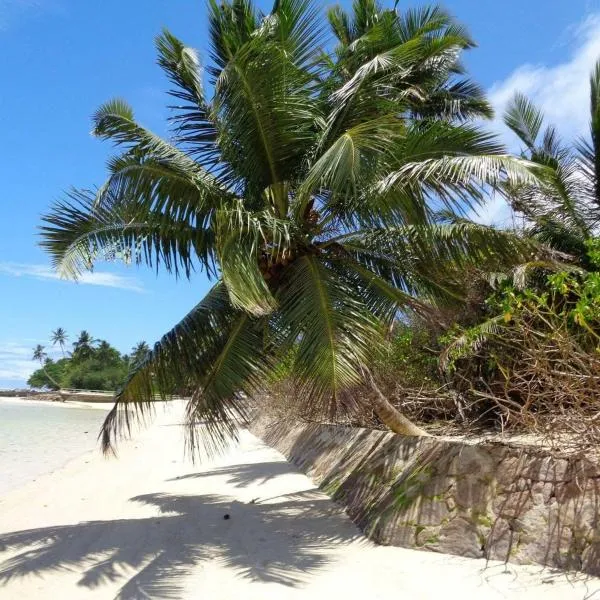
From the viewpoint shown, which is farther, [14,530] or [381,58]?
[14,530]

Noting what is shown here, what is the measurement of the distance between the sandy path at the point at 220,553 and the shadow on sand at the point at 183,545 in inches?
0.5

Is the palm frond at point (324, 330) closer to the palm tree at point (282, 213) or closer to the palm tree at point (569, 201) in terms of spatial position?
the palm tree at point (282, 213)

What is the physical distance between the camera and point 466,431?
9.00 m

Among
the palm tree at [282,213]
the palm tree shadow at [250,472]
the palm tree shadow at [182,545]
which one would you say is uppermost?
the palm tree at [282,213]

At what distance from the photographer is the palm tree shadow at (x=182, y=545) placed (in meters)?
5.40

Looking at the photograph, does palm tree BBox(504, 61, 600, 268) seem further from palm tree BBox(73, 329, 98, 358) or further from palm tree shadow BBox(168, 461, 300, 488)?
palm tree BBox(73, 329, 98, 358)

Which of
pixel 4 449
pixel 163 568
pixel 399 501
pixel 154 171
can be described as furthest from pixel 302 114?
pixel 4 449

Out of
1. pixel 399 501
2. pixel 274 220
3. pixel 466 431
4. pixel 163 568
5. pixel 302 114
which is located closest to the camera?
pixel 163 568

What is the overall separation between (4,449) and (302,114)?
18995 mm

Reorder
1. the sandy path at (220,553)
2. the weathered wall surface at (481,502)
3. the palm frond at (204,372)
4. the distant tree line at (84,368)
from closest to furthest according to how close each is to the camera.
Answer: the weathered wall surface at (481,502)
the sandy path at (220,553)
the palm frond at (204,372)
the distant tree line at (84,368)

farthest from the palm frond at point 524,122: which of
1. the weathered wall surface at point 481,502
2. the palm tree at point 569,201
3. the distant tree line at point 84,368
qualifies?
the distant tree line at point 84,368

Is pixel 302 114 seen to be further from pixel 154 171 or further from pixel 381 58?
pixel 154 171

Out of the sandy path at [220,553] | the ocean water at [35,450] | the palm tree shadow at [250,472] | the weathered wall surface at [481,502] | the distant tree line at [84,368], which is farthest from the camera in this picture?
the distant tree line at [84,368]

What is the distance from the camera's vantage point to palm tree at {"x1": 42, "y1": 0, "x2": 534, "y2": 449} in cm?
654
